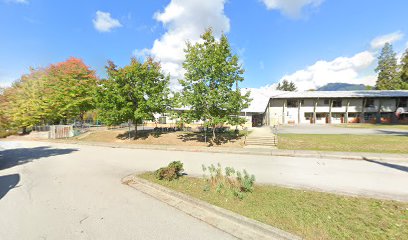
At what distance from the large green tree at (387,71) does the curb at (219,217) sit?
72.1 meters

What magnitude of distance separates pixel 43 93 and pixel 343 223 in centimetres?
3950

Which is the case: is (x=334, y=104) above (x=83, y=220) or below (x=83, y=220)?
above

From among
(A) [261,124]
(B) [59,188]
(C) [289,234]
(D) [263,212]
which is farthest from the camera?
(A) [261,124]

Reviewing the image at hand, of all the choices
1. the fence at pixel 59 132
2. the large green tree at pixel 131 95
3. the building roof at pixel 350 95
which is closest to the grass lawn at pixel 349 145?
the large green tree at pixel 131 95

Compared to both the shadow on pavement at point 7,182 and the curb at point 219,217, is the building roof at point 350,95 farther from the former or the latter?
the shadow on pavement at point 7,182

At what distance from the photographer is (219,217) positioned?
15.8 feet

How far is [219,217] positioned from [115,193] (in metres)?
3.96

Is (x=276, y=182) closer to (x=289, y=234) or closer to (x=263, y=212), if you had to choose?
(x=263, y=212)

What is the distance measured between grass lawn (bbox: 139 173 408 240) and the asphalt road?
93 centimetres

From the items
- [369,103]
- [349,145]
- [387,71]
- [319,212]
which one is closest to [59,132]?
[319,212]

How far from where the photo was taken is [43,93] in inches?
1176

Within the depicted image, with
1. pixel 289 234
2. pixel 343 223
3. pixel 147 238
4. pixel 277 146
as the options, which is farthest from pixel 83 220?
pixel 277 146

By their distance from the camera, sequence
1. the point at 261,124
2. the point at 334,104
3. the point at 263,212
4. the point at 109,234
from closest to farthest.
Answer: the point at 109,234
the point at 263,212
the point at 261,124
the point at 334,104

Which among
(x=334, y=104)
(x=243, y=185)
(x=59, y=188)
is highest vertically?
(x=334, y=104)
